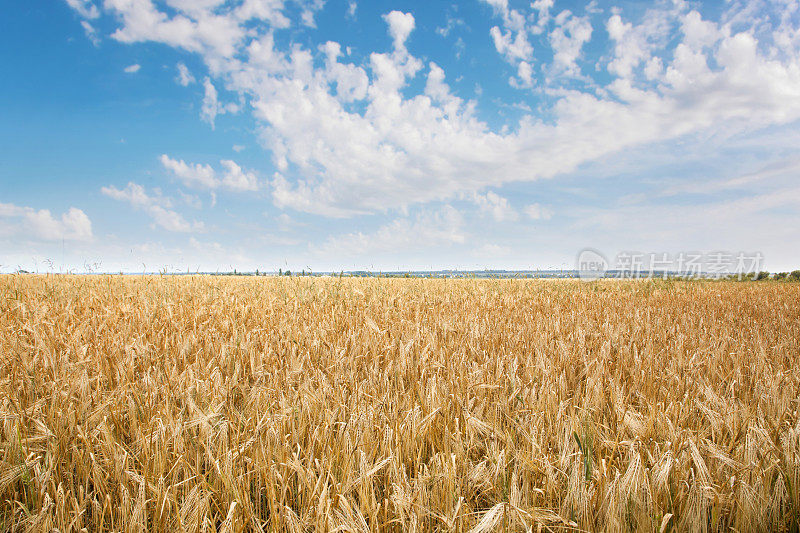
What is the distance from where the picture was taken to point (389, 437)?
149 centimetres

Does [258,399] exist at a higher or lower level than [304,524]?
higher

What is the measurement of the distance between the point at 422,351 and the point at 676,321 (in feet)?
12.9

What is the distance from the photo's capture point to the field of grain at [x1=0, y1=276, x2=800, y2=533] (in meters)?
1.20

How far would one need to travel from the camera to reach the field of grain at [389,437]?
1201mm

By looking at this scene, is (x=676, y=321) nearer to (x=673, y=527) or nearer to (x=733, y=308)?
(x=733, y=308)

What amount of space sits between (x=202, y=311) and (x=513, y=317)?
360cm

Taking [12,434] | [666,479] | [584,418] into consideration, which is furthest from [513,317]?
[12,434]

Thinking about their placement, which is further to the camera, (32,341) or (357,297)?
(357,297)

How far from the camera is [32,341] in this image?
10.3 feet

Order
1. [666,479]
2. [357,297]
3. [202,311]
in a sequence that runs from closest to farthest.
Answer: [666,479]
[202,311]
[357,297]

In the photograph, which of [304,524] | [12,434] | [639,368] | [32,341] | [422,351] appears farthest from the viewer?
[32,341]

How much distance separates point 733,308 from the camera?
613cm

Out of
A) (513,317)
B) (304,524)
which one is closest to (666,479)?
(304,524)

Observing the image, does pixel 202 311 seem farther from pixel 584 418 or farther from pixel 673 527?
pixel 673 527
